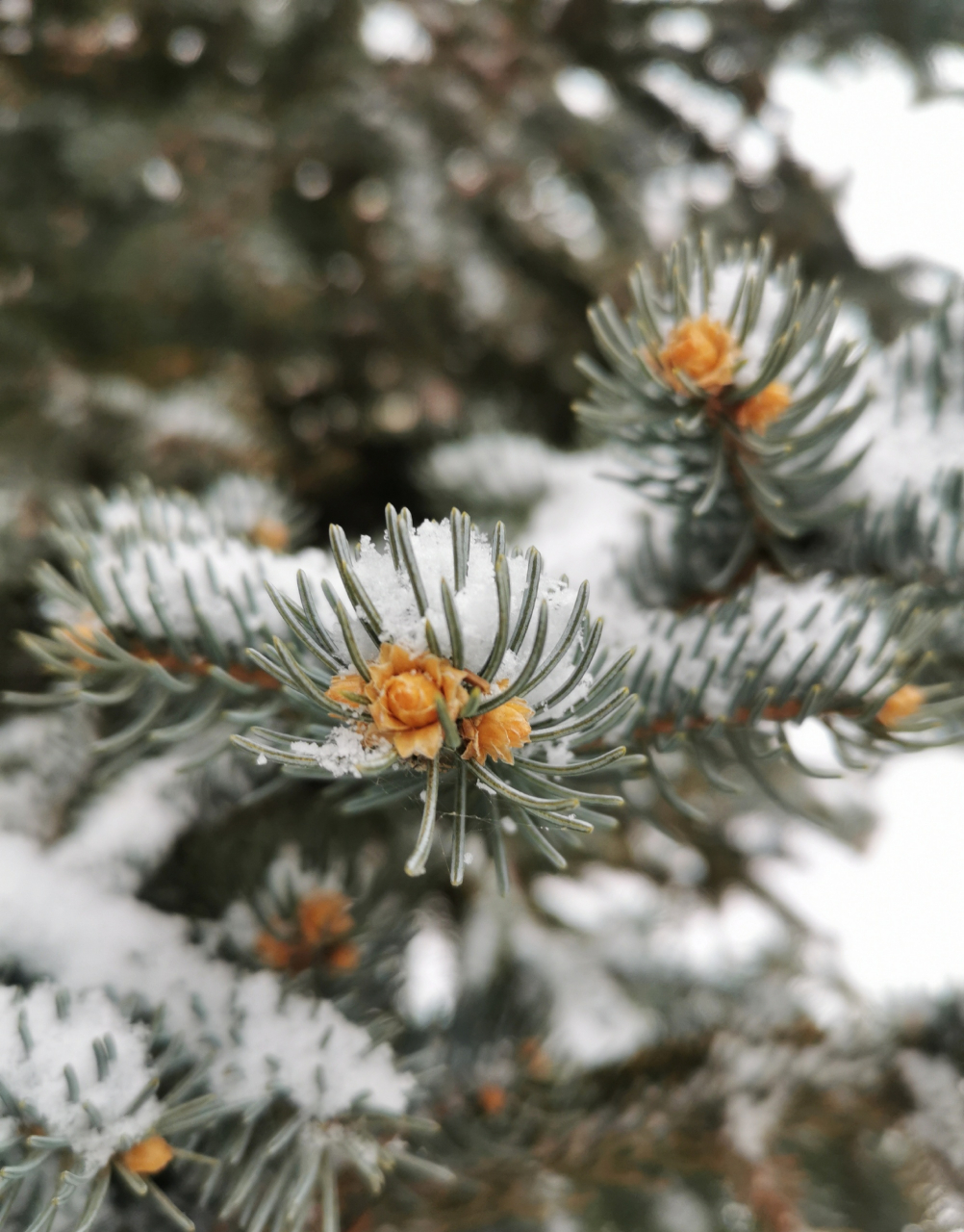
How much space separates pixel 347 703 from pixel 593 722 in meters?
0.09

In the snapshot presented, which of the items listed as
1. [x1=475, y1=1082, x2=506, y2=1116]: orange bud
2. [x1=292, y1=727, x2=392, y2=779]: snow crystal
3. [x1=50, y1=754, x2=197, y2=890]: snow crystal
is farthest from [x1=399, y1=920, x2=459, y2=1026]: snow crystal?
[x1=292, y1=727, x2=392, y2=779]: snow crystal

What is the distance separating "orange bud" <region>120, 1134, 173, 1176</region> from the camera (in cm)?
41

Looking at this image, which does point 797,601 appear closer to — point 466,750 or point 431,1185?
point 466,750

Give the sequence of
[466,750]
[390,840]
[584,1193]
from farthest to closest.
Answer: [390,840]
[584,1193]
[466,750]

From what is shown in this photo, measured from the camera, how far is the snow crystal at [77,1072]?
0.40 meters

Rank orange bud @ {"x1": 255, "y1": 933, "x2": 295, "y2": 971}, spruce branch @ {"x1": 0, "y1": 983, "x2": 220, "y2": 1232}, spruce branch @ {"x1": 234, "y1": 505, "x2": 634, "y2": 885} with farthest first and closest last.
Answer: orange bud @ {"x1": 255, "y1": 933, "x2": 295, "y2": 971} → spruce branch @ {"x1": 0, "y1": 983, "x2": 220, "y2": 1232} → spruce branch @ {"x1": 234, "y1": 505, "x2": 634, "y2": 885}

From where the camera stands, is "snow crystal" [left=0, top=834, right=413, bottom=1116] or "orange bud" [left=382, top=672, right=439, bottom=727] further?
"snow crystal" [left=0, top=834, right=413, bottom=1116]

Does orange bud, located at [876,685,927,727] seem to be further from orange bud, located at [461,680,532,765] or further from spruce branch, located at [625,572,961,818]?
orange bud, located at [461,680,532,765]

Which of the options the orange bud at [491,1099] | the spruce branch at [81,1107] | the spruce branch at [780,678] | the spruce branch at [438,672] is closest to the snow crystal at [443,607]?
the spruce branch at [438,672]

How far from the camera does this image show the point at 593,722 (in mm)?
321

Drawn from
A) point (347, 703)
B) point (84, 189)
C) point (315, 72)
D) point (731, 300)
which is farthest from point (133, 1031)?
point (315, 72)

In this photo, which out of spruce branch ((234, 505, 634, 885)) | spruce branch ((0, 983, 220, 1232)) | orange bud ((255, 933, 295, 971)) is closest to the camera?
spruce branch ((234, 505, 634, 885))

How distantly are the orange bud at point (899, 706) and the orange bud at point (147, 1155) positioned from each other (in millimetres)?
424

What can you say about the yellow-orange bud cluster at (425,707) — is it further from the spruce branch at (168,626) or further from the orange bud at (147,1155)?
the orange bud at (147,1155)
